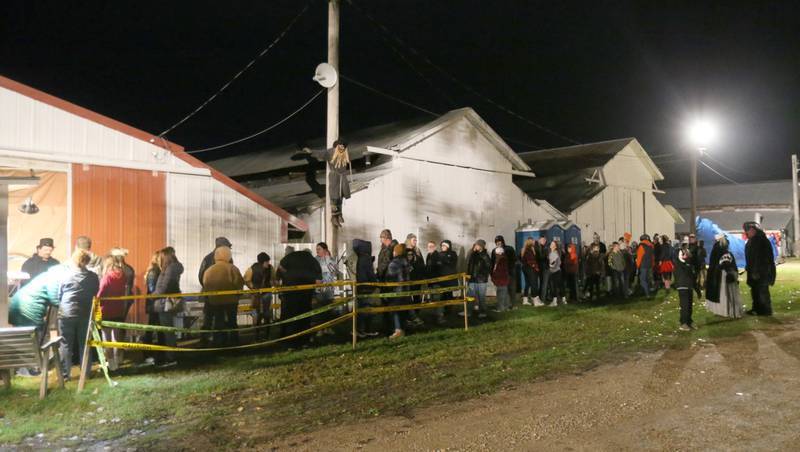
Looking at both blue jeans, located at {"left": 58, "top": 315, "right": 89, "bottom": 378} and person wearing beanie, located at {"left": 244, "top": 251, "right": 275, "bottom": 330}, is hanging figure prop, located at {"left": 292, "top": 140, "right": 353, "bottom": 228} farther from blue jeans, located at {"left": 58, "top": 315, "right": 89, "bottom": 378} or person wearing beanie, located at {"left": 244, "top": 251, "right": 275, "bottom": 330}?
blue jeans, located at {"left": 58, "top": 315, "right": 89, "bottom": 378}

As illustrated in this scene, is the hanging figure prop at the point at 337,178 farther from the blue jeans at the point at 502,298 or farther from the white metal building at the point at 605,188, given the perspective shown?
the white metal building at the point at 605,188

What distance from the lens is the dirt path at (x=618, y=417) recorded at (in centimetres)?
511

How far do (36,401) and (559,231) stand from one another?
17.5m

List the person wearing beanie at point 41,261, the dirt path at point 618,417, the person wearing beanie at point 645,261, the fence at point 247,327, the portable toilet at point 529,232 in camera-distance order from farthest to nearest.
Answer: the portable toilet at point 529,232, the person wearing beanie at point 645,261, the person wearing beanie at point 41,261, the fence at point 247,327, the dirt path at point 618,417

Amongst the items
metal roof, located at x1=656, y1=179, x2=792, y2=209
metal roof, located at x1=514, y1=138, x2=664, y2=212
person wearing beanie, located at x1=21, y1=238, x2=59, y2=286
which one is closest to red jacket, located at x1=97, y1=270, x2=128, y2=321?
person wearing beanie, located at x1=21, y1=238, x2=59, y2=286

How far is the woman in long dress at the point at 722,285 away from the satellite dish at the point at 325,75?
323 inches

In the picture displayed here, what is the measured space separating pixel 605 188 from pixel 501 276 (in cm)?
1639

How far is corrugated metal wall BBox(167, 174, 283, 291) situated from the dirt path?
775 centimetres

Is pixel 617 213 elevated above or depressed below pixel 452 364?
above

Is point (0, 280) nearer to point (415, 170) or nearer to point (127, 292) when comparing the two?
point (127, 292)

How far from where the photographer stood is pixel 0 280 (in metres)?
7.62

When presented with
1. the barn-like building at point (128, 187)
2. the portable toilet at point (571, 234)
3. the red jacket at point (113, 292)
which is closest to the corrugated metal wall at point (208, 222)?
the barn-like building at point (128, 187)

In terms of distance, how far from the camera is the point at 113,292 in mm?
8781

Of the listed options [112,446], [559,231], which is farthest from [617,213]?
[112,446]
